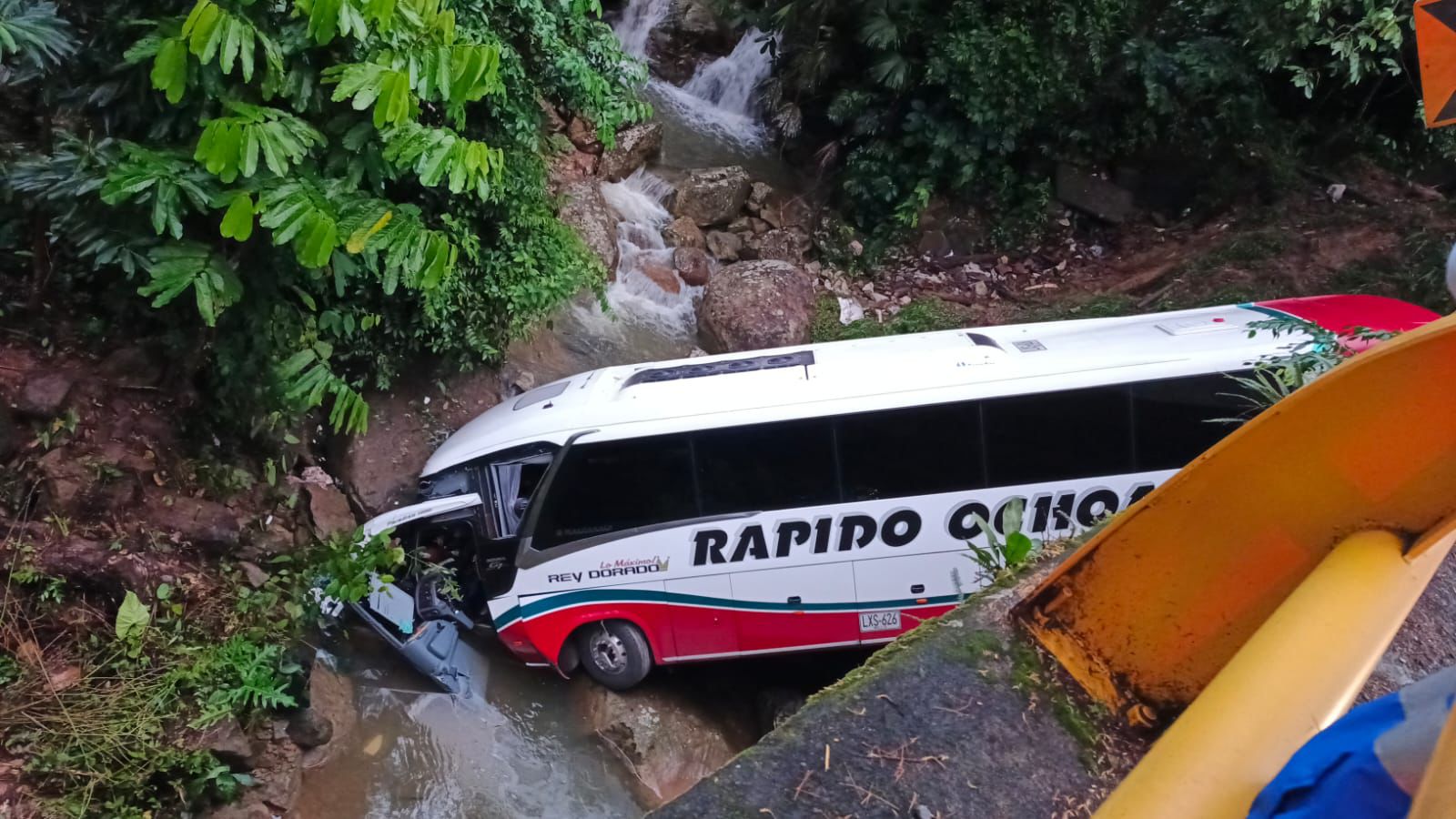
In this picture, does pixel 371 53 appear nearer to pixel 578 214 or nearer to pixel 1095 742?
pixel 1095 742

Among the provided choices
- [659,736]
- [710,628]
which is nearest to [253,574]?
[659,736]

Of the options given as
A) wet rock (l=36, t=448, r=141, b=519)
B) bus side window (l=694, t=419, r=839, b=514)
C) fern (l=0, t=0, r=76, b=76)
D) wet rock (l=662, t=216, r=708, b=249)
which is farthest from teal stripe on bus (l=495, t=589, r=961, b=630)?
wet rock (l=662, t=216, r=708, b=249)

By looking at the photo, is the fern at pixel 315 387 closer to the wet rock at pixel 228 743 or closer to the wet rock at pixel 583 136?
the wet rock at pixel 228 743

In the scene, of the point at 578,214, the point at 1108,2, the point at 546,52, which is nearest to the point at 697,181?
the point at 578,214

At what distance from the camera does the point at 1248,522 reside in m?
1.88

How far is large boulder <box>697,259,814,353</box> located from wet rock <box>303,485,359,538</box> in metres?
4.56

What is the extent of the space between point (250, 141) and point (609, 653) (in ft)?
13.8

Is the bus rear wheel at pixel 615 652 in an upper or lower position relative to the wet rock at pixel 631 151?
lower

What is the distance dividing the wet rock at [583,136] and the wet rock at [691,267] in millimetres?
1901

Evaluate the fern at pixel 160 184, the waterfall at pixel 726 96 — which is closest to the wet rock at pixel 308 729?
the fern at pixel 160 184

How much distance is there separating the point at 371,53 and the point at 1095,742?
13.7ft

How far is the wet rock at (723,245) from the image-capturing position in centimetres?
1149

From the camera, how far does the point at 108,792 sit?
4602 mm

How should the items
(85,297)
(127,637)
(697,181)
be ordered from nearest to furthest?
(127,637) < (85,297) < (697,181)
